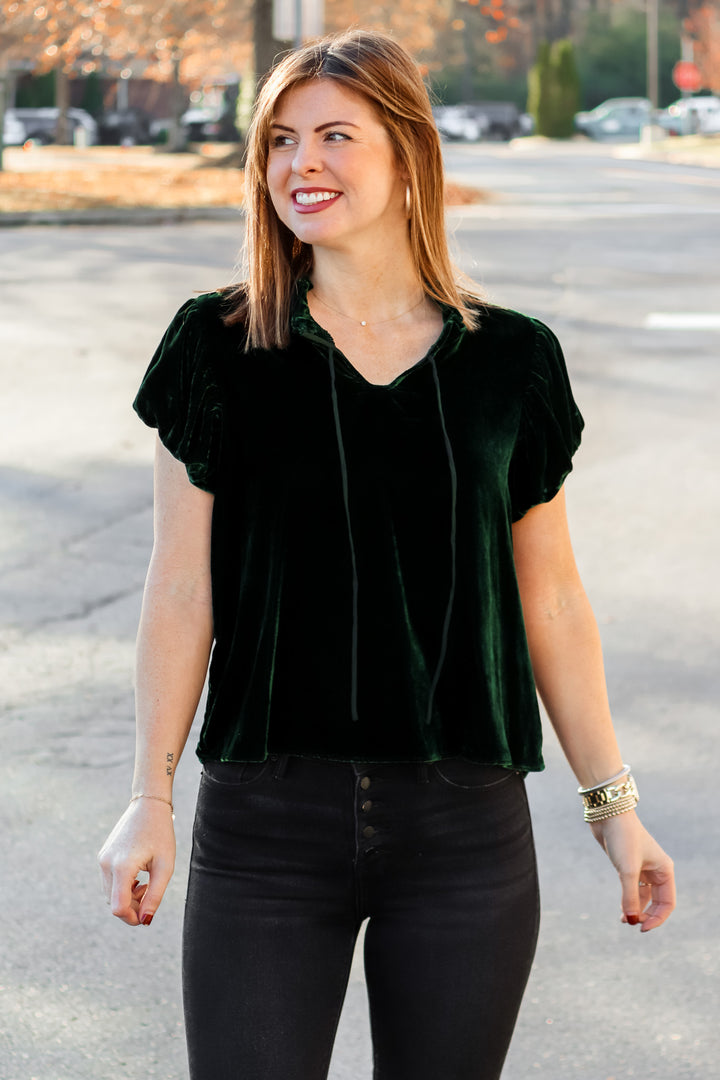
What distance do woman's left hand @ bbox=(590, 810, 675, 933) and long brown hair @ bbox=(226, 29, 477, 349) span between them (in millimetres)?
734

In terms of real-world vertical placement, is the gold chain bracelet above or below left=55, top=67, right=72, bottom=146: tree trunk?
above

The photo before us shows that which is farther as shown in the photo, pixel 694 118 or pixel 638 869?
pixel 694 118

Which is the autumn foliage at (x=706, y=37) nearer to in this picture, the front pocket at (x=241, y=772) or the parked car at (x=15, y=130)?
the parked car at (x=15, y=130)

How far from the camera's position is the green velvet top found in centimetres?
199

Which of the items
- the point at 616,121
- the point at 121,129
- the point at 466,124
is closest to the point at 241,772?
the point at 121,129

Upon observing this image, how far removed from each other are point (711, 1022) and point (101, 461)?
18.7ft

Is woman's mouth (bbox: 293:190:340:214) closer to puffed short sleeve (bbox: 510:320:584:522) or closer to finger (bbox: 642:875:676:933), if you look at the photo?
puffed short sleeve (bbox: 510:320:584:522)

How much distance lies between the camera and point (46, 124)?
55031 millimetres

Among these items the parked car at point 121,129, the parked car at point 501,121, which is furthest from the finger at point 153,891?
the parked car at point 501,121

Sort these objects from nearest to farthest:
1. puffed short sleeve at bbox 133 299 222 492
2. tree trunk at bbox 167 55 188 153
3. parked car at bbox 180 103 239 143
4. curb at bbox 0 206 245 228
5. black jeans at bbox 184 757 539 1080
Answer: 1. black jeans at bbox 184 757 539 1080
2. puffed short sleeve at bbox 133 299 222 492
3. curb at bbox 0 206 245 228
4. tree trunk at bbox 167 55 188 153
5. parked car at bbox 180 103 239 143

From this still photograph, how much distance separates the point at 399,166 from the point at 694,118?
59.7 meters

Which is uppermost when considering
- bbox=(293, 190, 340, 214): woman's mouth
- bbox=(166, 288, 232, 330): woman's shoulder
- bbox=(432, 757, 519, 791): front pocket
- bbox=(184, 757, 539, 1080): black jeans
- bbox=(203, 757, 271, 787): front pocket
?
bbox=(293, 190, 340, 214): woman's mouth

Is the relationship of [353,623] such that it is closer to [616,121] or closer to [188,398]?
[188,398]

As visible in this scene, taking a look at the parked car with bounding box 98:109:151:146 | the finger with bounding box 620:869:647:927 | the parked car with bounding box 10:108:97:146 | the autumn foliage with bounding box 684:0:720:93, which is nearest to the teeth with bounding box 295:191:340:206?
the finger with bounding box 620:869:647:927
